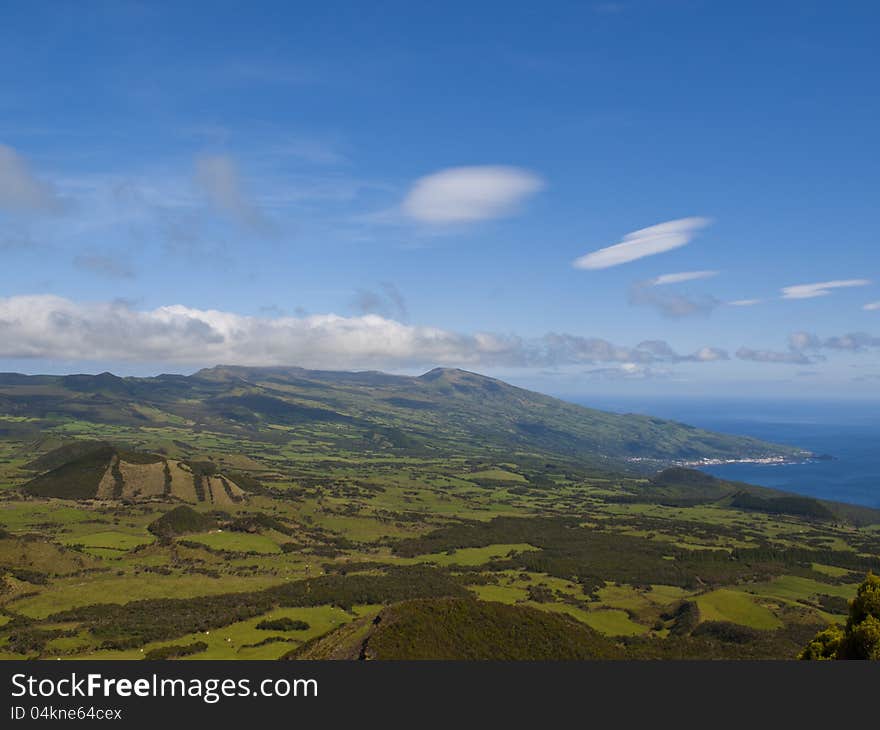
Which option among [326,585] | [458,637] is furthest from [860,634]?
[326,585]

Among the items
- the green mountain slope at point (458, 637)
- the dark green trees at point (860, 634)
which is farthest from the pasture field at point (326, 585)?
the dark green trees at point (860, 634)

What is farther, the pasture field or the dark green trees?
the pasture field

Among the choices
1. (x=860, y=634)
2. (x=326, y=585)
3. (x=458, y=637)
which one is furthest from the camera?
(x=326, y=585)

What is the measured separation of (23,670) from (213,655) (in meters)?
70.5

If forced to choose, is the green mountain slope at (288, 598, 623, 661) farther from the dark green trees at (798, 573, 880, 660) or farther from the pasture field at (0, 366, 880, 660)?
the dark green trees at (798, 573, 880, 660)

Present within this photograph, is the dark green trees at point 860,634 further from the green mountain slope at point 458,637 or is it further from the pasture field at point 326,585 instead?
the pasture field at point 326,585

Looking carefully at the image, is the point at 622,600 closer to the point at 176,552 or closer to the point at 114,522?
the point at 176,552

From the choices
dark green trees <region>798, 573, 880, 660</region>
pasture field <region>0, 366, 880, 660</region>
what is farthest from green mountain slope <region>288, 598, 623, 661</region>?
dark green trees <region>798, 573, 880, 660</region>

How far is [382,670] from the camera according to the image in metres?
27.8

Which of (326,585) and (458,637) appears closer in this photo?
(458,637)

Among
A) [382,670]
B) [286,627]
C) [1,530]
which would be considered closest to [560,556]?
[286,627]

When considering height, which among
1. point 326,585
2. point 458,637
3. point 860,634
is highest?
point 860,634

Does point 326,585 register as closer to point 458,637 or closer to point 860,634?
point 458,637

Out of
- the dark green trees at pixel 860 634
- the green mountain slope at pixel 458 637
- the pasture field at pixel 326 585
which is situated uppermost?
the dark green trees at pixel 860 634
